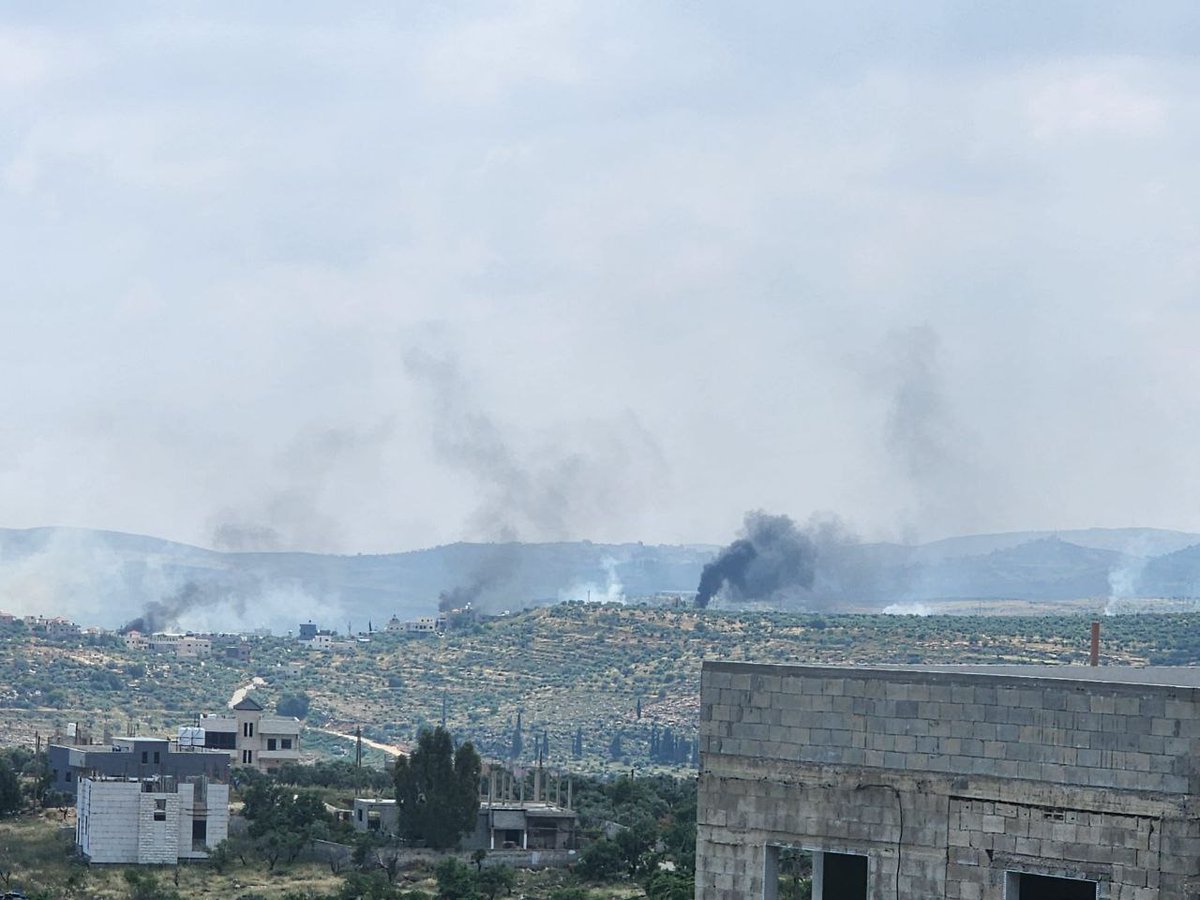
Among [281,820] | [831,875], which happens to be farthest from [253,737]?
[831,875]

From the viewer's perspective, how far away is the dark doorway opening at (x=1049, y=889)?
2751 centimetres

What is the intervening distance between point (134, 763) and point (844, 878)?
282ft

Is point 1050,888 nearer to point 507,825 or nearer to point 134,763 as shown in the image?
point 507,825

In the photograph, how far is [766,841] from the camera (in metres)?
29.0

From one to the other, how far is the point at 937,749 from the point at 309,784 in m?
104

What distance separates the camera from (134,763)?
11044cm

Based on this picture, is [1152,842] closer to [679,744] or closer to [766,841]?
[766,841]

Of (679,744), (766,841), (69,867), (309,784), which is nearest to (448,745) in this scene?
(69,867)

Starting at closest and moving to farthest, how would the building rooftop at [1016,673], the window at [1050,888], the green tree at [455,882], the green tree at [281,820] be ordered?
the window at [1050,888]
the building rooftop at [1016,673]
the green tree at [455,882]
the green tree at [281,820]

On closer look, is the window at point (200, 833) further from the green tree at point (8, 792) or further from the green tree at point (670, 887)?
the green tree at point (670, 887)

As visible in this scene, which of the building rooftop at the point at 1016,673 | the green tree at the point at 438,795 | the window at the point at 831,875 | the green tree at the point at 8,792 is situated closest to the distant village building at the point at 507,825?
the green tree at the point at 438,795

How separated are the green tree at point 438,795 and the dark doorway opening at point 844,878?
72902 mm

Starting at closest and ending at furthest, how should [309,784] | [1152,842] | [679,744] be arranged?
[1152,842]
[309,784]
[679,744]

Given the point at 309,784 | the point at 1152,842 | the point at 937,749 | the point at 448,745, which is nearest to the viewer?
the point at 1152,842
